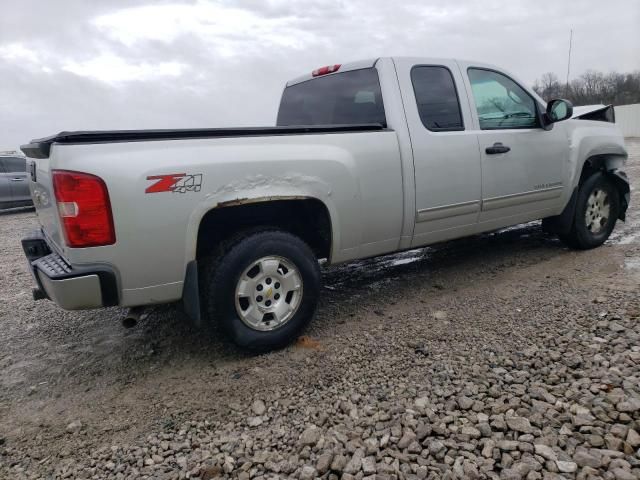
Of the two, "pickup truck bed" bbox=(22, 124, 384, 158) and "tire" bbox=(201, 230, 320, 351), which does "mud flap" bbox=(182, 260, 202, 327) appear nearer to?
"tire" bbox=(201, 230, 320, 351)

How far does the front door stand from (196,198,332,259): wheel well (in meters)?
1.54

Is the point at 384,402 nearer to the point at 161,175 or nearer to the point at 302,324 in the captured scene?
the point at 302,324

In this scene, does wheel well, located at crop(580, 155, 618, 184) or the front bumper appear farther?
wheel well, located at crop(580, 155, 618, 184)

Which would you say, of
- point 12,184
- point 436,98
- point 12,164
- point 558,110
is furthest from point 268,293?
point 12,164

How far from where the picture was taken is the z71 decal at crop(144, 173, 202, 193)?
106 inches

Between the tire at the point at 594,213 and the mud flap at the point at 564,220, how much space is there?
0.05m

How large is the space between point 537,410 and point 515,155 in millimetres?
2595

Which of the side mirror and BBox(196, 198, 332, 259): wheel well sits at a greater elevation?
the side mirror

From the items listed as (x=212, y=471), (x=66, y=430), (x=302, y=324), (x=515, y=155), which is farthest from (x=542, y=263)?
(x=66, y=430)

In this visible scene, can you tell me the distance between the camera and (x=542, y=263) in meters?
4.88

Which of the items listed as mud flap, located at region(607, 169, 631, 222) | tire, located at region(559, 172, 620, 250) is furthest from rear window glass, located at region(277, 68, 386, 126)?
mud flap, located at region(607, 169, 631, 222)

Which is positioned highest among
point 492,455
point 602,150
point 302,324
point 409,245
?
point 602,150

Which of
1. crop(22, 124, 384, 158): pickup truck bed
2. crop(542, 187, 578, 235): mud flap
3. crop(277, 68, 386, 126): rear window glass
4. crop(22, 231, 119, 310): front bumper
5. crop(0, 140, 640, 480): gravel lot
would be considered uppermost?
crop(277, 68, 386, 126): rear window glass

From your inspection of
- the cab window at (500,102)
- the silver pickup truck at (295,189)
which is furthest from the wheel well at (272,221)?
the cab window at (500,102)
